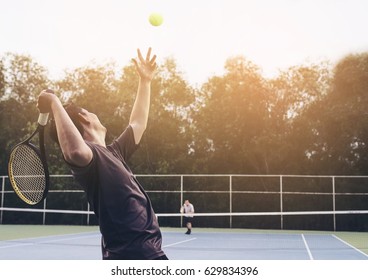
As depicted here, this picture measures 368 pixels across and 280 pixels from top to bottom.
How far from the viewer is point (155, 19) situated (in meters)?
5.10

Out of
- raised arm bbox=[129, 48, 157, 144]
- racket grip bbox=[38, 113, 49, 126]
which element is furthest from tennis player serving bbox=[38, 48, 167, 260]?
raised arm bbox=[129, 48, 157, 144]

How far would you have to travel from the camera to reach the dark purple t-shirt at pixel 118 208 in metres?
1.90

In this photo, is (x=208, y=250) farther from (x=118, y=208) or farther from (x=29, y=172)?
(x=118, y=208)

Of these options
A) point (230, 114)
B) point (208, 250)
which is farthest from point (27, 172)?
point (230, 114)

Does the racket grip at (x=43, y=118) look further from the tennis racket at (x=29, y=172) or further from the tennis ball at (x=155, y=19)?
the tennis ball at (x=155, y=19)

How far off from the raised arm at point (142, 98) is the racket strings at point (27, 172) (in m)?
0.44

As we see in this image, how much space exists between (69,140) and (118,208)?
0.30 m

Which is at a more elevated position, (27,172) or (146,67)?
(146,67)

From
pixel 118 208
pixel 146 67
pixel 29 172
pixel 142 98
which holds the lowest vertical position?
pixel 118 208

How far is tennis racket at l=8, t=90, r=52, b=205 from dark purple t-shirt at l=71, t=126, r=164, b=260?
470mm

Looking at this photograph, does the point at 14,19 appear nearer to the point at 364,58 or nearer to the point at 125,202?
the point at 125,202
